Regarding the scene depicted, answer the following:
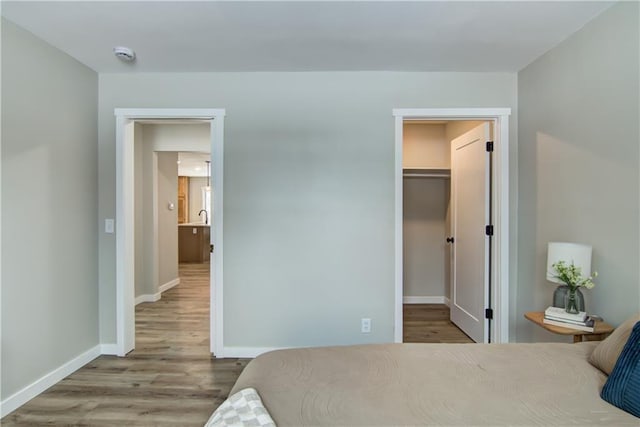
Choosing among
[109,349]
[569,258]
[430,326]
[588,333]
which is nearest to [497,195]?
[569,258]

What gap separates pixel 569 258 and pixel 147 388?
114 inches

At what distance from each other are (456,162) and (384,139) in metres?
1.25

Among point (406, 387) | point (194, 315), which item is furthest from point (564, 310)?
point (194, 315)

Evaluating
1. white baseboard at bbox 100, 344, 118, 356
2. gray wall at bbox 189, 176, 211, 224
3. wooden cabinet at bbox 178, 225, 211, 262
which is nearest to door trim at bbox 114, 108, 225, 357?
white baseboard at bbox 100, 344, 118, 356

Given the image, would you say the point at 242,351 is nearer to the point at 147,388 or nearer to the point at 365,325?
the point at 147,388

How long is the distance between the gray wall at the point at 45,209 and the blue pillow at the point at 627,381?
3.09 m

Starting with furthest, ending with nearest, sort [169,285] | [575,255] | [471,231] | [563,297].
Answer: [169,285]
[471,231]
[563,297]
[575,255]

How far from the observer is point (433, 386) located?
115 cm

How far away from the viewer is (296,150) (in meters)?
2.73

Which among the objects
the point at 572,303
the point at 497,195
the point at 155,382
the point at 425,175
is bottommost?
the point at 155,382

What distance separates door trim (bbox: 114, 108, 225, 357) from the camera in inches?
108

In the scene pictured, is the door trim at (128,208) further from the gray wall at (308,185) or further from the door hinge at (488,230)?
the door hinge at (488,230)

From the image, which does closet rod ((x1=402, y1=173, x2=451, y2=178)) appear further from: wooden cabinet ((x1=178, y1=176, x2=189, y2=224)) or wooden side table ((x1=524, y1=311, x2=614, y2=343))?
wooden cabinet ((x1=178, y1=176, x2=189, y2=224))

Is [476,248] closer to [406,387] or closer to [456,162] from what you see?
[456,162]
